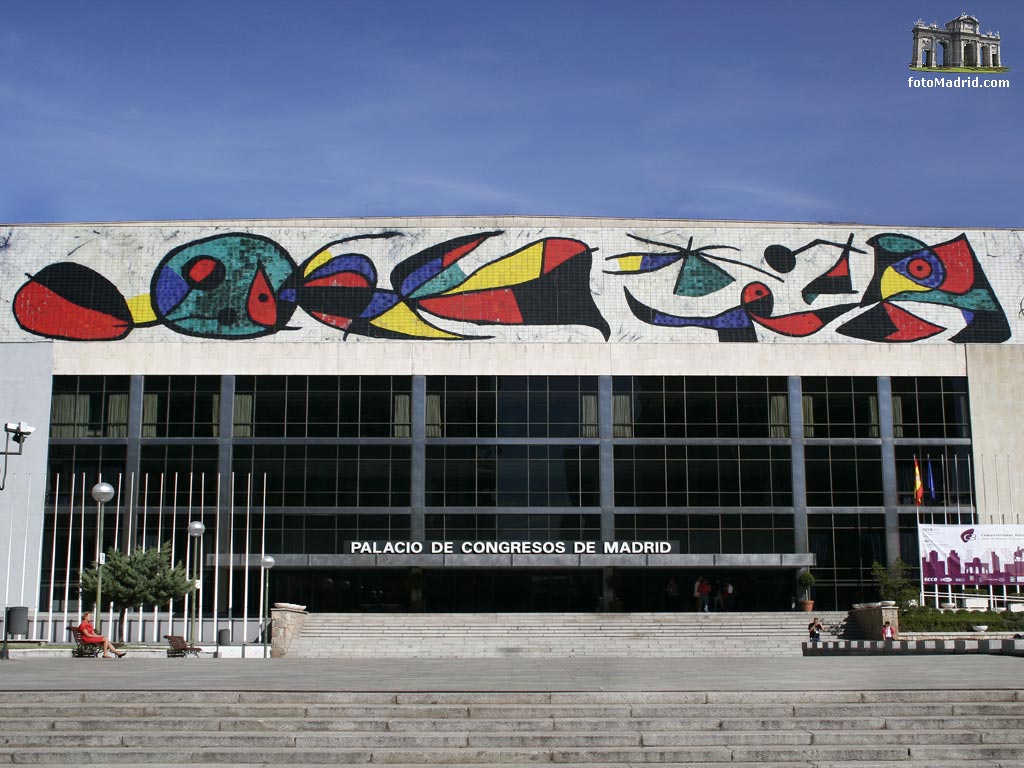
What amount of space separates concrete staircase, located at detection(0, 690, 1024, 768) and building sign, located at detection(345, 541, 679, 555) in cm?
4486

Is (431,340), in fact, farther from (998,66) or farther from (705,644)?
(998,66)

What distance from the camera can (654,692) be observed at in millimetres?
19484

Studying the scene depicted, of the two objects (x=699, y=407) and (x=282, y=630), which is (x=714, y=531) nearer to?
(x=699, y=407)

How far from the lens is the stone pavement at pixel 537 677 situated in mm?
20609

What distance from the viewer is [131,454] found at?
6544 cm

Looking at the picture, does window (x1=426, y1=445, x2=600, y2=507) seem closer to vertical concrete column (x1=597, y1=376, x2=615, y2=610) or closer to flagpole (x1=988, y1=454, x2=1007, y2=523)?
vertical concrete column (x1=597, y1=376, x2=615, y2=610)

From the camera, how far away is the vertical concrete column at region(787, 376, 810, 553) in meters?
65.3

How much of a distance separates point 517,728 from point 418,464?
4745cm

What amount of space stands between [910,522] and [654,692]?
164 ft

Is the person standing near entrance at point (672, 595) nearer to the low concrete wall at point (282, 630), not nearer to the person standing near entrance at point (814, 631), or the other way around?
the person standing near entrance at point (814, 631)

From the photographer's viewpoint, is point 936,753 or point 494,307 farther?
point 494,307

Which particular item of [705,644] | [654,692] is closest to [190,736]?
[654,692]

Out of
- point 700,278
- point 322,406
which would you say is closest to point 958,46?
point 700,278

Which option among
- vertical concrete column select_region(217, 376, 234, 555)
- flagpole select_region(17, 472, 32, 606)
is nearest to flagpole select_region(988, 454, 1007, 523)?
vertical concrete column select_region(217, 376, 234, 555)
